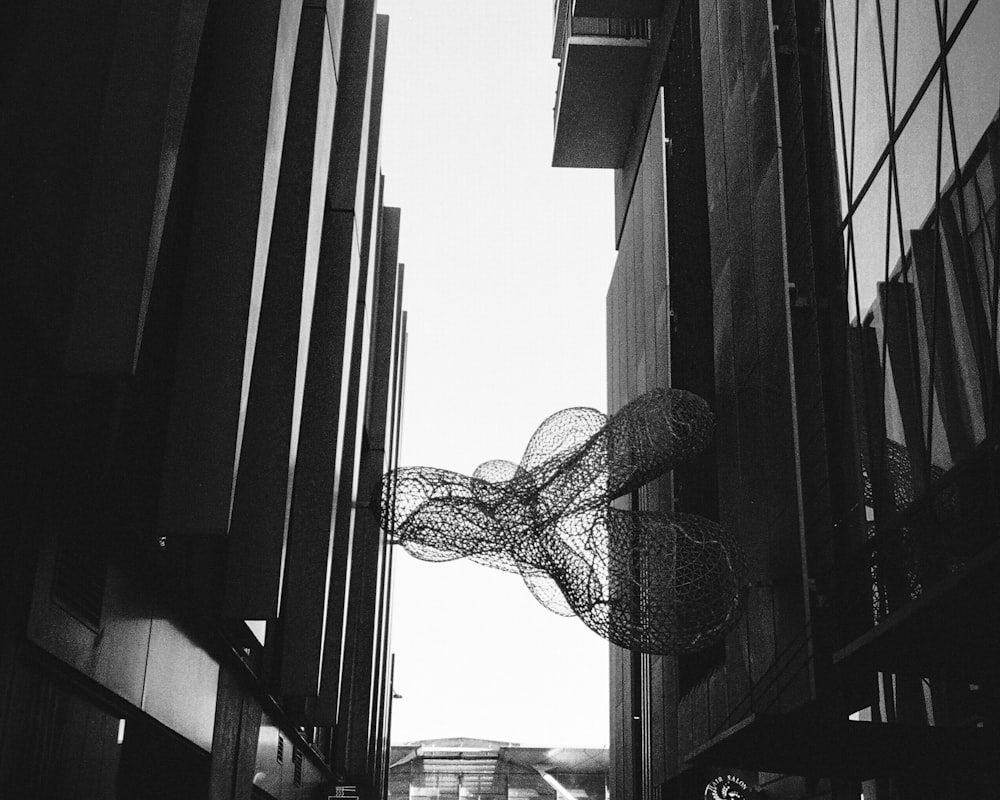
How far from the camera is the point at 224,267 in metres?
6.85

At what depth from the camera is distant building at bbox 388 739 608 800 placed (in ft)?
148

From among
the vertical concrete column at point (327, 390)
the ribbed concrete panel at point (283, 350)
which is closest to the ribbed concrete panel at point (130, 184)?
the ribbed concrete panel at point (283, 350)

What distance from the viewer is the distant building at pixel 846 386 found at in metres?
8.03

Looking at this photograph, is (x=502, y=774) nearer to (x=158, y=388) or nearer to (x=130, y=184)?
(x=158, y=388)

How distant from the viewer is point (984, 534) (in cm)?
774

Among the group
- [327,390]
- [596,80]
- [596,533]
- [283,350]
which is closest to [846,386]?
[596,533]

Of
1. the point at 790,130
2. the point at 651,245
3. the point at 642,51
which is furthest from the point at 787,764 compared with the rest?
the point at 642,51

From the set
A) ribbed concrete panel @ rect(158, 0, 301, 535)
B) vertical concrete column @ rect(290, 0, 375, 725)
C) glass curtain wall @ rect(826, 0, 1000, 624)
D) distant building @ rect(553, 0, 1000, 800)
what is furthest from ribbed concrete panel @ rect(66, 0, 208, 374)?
vertical concrete column @ rect(290, 0, 375, 725)

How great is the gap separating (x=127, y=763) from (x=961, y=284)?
684 centimetres

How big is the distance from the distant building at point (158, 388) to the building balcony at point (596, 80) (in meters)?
14.9

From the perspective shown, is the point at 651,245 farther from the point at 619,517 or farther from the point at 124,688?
the point at 124,688

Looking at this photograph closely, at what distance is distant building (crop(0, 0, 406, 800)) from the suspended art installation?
0.71m

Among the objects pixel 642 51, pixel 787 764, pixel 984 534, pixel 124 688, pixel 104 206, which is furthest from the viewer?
pixel 642 51

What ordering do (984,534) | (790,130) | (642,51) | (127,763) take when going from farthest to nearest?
(642,51) < (790,130) < (127,763) < (984,534)
